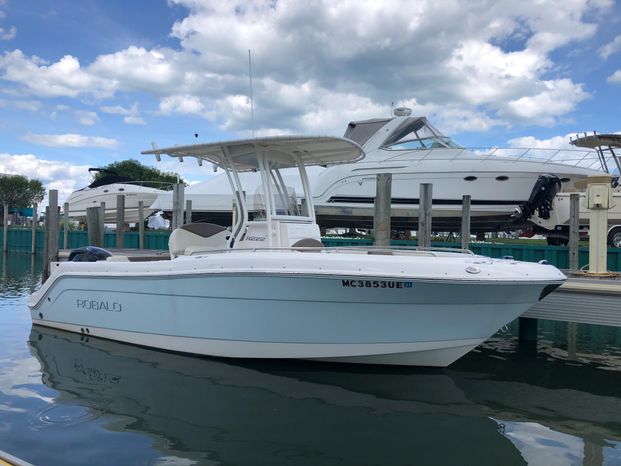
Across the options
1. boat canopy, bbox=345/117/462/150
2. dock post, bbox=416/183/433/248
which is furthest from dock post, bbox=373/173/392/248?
boat canopy, bbox=345/117/462/150

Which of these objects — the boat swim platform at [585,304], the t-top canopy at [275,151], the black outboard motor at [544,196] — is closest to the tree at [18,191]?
the black outboard motor at [544,196]

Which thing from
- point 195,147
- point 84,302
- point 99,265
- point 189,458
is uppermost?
point 195,147

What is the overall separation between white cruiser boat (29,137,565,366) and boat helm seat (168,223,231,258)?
0.08ft

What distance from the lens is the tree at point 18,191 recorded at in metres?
58.1

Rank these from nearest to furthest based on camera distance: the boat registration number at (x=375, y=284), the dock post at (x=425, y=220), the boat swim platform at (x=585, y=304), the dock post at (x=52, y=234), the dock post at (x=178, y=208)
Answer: the boat registration number at (x=375, y=284) → the boat swim platform at (x=585, y=304) → the dock post at (x=425, y=220) → the dock post at (x=52, y=234) → the dock post at (x=178, y=208)

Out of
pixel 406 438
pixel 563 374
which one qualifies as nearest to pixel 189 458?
pixel 406 438

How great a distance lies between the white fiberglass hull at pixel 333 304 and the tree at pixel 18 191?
6035cm

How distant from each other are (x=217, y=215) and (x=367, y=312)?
661 inches

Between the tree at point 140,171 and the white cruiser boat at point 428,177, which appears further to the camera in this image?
the tree at point 140,171

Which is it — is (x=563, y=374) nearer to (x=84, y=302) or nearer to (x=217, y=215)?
(x=84, y=302)

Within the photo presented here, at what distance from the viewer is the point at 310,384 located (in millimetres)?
5324

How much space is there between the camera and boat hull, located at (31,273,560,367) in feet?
16.7

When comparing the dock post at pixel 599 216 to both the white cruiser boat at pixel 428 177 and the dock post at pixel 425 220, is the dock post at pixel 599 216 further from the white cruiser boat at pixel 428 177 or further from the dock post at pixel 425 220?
the white cruiser boat at pixel 428 177

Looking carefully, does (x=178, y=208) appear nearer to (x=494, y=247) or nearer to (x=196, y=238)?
(x=196, y=238)
